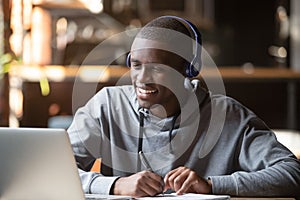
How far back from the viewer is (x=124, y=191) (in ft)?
4.87

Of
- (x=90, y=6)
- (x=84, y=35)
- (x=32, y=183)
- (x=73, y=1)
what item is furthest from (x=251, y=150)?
(x=84, y=35)

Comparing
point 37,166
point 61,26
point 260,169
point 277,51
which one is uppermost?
point 37,166

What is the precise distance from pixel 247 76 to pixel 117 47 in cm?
204

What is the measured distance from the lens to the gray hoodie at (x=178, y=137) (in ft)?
5.57

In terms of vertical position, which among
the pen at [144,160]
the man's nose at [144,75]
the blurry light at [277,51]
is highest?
the man's nose at [144,75]

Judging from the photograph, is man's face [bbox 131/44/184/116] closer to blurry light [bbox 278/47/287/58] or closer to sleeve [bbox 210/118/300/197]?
sleeve [bbox 210/118/300/197]

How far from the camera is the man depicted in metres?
1.61

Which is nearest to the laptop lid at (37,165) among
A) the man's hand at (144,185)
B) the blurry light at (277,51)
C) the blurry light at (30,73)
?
the man's hand at (144,185)

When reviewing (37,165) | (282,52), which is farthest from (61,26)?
(37,165)

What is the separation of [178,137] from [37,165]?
566 millimetres

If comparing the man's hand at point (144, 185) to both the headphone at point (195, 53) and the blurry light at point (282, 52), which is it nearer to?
the headphone at point (195, 53)

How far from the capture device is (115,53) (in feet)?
18.9

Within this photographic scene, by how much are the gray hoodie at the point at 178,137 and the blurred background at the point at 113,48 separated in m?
→ 0.34

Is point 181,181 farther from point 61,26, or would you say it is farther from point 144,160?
point 61,26
